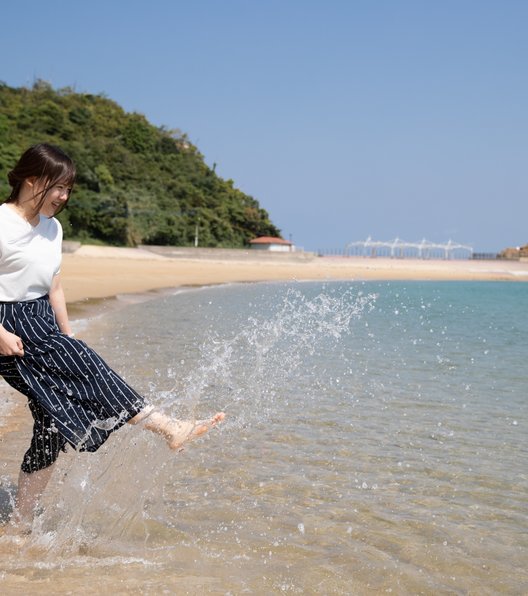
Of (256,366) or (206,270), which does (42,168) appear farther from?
(206,270)

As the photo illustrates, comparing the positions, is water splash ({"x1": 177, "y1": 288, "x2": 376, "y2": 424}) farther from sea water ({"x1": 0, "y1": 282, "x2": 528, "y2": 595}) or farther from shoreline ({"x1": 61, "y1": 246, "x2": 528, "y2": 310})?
shoreline ({"x1": 61, "y1": 246, "x2": 528, "y2": 310})

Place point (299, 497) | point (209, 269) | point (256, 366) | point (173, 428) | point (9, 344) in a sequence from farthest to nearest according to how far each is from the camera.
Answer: point (209, 269) → point (256, 366) → point (299, 497) → point (173, 428) → point (9, 344)

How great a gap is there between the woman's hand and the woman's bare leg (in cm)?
50

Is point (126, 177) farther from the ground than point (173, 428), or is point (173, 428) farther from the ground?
point (126, 177)

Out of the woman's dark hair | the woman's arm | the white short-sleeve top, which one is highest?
the woman's dark hair

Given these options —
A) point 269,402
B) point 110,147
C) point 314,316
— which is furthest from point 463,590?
point 110,147

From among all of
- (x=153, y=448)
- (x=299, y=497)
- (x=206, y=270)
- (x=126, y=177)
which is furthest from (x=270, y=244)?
(x=153, y=448)

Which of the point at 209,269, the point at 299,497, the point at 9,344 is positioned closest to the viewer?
the point at 9,344

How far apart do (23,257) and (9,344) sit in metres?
0.33

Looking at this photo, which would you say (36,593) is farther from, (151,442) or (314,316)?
(314,316)

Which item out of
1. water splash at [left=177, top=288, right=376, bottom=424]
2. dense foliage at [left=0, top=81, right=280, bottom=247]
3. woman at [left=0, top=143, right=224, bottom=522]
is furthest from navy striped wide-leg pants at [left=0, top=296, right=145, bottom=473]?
dense foliage at [left=0, top=81, right=280, bottom=247]

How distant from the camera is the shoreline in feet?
73.3

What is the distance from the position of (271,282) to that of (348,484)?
104 feet

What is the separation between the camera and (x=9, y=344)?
2.73 metres
